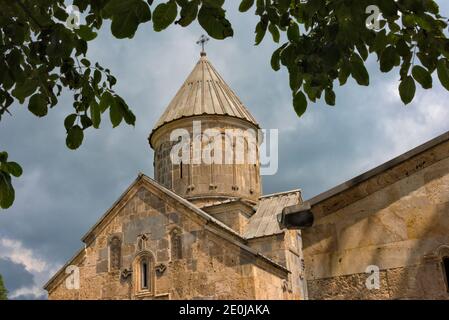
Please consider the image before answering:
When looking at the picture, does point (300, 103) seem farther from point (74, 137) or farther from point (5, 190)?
point (5, 190)

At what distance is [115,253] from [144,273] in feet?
2.96

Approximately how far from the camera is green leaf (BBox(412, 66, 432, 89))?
2516mm

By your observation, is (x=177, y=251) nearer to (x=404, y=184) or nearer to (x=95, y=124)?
(x=404, y=184)

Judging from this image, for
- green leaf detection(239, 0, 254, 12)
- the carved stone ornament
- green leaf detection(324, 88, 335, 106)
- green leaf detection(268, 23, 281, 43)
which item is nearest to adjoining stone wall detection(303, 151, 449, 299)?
green leaf detection(324, 88, 335, 106)

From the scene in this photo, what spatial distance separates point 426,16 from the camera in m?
2.42

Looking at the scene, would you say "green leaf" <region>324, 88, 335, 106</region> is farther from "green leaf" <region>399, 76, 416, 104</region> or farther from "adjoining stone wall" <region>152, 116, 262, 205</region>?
"adjoining stone wall" <region>152, 116, 262, 205</region>

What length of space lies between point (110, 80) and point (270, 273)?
7.87 metres

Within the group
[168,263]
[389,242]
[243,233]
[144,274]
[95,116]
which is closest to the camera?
[95,116]

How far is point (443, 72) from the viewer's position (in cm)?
243

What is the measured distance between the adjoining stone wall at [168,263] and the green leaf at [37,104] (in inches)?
295

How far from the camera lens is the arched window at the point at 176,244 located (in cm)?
1069

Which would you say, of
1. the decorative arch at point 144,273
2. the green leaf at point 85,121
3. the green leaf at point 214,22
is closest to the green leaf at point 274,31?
the green leaf at point 214,22

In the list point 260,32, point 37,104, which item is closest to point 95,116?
point 37,104
